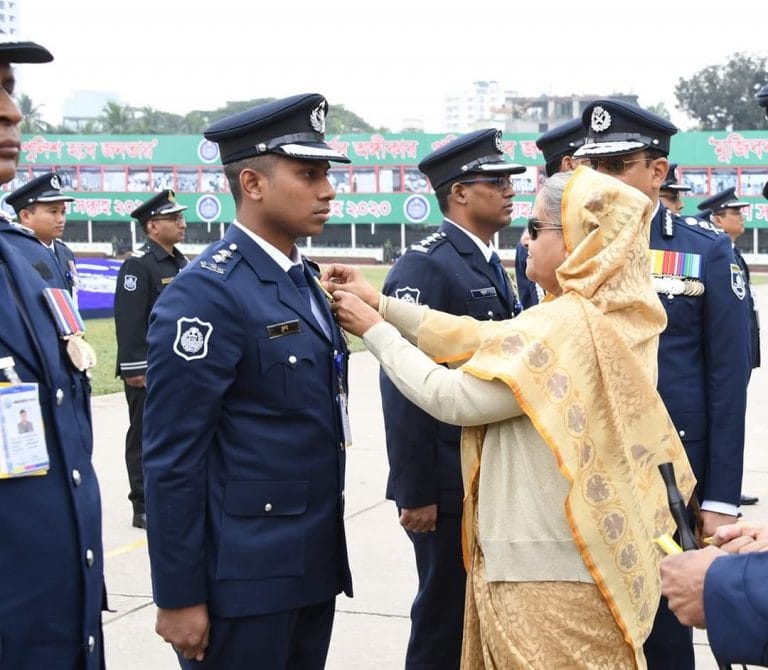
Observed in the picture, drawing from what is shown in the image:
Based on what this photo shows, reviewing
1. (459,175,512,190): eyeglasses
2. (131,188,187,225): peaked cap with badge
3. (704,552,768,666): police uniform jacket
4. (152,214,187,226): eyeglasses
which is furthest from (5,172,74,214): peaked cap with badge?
(704,552,768,666): police uniform jacket

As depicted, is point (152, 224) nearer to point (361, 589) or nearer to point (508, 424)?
point (361, 589)

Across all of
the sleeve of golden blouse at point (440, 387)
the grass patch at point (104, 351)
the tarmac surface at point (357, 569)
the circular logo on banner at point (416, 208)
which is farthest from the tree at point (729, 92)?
the sleeve of golden blouse at point (440, 387)

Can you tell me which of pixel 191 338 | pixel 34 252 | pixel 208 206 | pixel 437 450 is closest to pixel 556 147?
pixel 437 450

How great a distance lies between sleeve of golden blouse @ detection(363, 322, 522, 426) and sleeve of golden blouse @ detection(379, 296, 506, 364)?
246 mm

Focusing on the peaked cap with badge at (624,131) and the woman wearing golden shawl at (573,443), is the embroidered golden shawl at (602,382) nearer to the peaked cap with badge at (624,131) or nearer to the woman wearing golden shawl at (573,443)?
the woman wearing golden shawl at (573,443)

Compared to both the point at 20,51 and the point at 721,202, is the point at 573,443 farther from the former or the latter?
the point at 721,202

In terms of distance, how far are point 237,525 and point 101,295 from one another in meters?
18.0

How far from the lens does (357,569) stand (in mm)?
5359

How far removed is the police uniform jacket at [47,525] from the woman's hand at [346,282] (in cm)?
83

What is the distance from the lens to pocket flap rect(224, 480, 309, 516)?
258 cm

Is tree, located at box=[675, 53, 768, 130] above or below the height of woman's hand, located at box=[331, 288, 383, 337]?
above

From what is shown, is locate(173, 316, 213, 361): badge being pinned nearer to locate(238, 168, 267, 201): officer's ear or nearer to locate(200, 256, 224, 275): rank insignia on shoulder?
locate(200, 256, 224, 275): rank insignia on shoulder

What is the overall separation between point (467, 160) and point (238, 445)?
6.07 feet

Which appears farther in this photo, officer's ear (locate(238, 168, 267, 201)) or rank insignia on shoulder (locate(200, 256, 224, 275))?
officer's ear (locate(238, 168, 267, 201))
